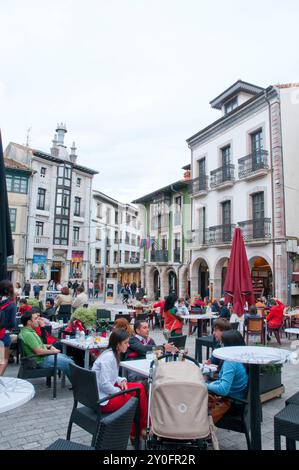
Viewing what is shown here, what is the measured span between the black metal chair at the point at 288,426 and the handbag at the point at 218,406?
0.63 metres

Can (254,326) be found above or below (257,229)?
below

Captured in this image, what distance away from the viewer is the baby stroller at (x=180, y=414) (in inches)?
115

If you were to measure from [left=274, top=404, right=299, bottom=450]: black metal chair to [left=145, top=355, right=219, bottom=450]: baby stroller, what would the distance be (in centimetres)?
68

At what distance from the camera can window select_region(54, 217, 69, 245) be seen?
35.2m

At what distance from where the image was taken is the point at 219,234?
67.9ft

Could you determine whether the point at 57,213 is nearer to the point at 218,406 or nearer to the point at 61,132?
the point at 61,132

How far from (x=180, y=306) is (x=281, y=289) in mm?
6523

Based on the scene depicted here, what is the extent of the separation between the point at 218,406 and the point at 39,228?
32.5 meters

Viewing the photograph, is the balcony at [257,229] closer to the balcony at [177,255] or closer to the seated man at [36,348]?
the balcony at [177,255]

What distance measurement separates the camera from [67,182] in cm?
3662

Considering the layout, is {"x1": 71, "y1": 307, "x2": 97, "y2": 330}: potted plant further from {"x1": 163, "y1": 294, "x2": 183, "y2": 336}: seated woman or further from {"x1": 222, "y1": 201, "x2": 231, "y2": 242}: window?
{"x1": 222, "y1": 201, "x2": 231, "y2": 242}: window

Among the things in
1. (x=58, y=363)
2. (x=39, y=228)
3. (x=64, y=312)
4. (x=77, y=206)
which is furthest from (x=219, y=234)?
(x=77, y=206)

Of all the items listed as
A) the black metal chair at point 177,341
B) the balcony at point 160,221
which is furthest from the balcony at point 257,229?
the black metal chair at point 177,341

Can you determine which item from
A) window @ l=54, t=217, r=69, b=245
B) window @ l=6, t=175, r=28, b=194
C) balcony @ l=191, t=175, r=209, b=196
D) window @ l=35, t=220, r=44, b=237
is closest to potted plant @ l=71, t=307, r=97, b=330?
balcony @ l=191, t=175, r=209, b=196
